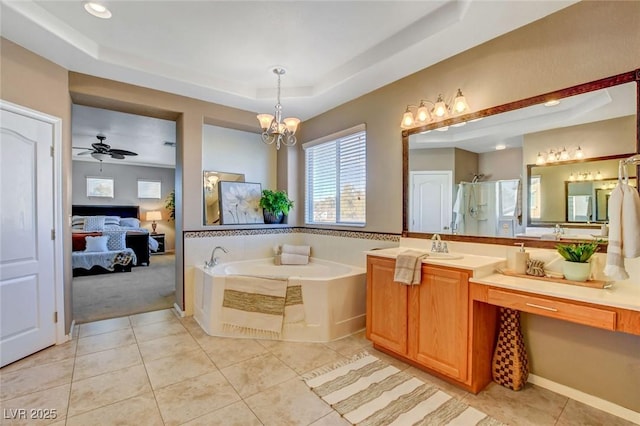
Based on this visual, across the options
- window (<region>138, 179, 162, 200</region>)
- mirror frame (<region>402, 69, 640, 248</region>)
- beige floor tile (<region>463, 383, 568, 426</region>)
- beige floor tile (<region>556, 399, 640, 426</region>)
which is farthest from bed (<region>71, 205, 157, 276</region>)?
beige floor tile (<region>556, 399, 640, 426</region>)

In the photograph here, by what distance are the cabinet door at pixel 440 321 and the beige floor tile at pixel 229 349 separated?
4.60 feet

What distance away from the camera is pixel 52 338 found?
2826 millimetres

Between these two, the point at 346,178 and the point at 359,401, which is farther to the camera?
the point at 346,178

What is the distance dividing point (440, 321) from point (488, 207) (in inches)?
Result: 41.7

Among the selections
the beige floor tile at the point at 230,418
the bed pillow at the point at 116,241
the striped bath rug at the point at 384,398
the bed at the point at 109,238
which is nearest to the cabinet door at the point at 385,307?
the striped bath rug at the point at 384,398

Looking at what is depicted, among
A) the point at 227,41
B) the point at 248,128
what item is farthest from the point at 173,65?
the point at 248,128

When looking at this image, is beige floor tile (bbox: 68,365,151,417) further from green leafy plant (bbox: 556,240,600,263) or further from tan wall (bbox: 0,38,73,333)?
green leafy plant (bbox: 556,240,600,263)

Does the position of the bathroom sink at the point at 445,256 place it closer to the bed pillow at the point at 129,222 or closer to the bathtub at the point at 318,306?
the bathtub at the point at 318,306

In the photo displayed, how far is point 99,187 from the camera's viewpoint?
8.05 meters

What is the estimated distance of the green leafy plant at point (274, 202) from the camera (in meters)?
4.33

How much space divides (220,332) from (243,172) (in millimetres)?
2341

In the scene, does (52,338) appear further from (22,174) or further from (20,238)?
(22,174)

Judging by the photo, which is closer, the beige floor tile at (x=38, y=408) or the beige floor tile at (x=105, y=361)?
the beige floor tile at (x=38, y=408)

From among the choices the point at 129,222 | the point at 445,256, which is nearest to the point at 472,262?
the point at 445,256
